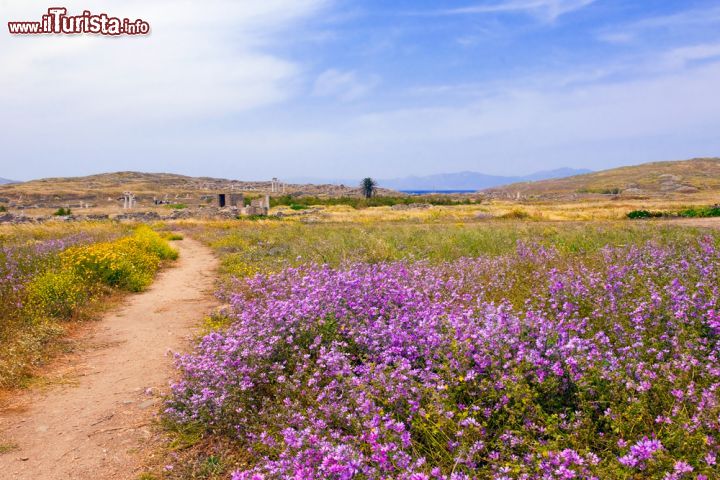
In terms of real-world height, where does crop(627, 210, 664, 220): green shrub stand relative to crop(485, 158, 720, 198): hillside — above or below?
below

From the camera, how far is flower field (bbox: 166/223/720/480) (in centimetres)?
289

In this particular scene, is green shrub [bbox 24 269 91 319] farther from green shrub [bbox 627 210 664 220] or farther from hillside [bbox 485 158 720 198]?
hillside [bbox 485 158 720 198]

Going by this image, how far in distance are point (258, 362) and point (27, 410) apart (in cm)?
275

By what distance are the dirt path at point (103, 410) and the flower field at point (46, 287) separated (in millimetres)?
626

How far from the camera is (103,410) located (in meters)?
5.15

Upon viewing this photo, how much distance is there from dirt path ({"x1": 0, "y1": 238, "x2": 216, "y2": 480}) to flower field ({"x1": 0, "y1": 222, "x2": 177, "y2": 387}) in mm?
626

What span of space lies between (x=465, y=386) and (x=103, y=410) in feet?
12.8

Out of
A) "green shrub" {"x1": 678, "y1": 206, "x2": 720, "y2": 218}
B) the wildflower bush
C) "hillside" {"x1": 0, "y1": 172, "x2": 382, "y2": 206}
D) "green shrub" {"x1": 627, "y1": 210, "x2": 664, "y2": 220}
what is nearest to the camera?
the wildflower bush

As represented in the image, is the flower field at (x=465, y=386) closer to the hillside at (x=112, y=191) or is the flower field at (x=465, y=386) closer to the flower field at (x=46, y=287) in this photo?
the flower field at (x=46, y=287)

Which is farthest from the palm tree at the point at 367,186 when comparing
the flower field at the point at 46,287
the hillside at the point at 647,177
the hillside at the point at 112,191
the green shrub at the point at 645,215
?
the flower field at the point at 46,287

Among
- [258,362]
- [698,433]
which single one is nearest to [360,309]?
[258,362]

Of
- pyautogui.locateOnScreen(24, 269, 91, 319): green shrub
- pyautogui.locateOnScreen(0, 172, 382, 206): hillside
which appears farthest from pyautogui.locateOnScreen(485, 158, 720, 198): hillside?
pyautogui.locateOnScreen(24, 269, 91, 319): green shrub

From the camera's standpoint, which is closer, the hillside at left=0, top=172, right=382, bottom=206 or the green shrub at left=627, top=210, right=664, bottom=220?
the green shrub at left=627, top=210, right=664, bottom=220

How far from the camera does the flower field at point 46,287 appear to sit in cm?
666
